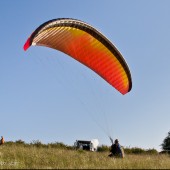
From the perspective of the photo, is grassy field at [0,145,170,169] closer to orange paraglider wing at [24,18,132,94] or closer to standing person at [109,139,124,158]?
standing person at [109,139,124,158]

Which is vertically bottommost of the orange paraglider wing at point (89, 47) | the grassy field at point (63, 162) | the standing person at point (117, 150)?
the grassy field at point (63, 162)

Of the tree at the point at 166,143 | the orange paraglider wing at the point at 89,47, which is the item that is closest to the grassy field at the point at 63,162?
the orange paraglider wing at the point at 89,47

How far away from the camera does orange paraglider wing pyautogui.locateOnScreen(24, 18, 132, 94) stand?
57.9 feet

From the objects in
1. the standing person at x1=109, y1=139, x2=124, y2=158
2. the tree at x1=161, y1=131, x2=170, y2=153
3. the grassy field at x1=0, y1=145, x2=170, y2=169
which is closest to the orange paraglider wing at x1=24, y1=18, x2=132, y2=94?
the standing person at x1=109, y1=139, x2=124, y2=158

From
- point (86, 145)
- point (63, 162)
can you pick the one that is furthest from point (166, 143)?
point (63, 162)

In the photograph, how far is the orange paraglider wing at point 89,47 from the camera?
17.6 m

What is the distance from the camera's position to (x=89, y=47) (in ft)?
66.0

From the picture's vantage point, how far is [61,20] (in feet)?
54.5

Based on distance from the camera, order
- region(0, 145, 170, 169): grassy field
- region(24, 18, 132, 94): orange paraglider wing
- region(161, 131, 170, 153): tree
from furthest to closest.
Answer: region(161, 131, 170, 153): tree < region(24, 18, 132, 94): orange paraglider wing < region(0, 145, 170, 169): grassy field

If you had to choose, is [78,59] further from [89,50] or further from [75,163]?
[75,163]

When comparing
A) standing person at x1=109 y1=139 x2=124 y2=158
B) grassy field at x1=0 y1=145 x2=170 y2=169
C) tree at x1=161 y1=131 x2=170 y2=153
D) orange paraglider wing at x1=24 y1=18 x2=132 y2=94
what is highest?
tree at x1=161 y1=131 x2=170 y2=153

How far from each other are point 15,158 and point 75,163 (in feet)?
8.58

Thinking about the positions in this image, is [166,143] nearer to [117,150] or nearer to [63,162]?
[117,150]

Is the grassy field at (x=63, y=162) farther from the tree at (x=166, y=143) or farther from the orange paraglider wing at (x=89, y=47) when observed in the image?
the tree at (x=166, y=143)
